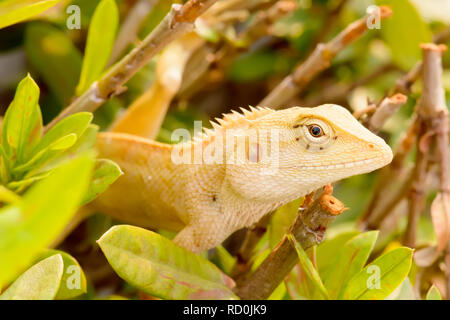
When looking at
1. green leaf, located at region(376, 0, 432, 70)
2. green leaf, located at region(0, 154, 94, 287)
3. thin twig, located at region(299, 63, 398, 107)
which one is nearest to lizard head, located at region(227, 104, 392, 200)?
green leaf, located at region(0, 154, 94, 287)

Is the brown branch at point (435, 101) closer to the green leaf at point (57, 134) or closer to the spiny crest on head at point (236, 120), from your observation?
the spiny crest on head at point (236, 120)

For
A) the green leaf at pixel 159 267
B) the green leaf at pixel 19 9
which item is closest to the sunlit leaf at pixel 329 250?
the green leaf at pixel 159 267

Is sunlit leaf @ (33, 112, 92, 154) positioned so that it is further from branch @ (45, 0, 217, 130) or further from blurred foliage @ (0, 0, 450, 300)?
branch @ (45, 0, 217, 130)

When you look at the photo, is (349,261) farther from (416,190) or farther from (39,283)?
(39,283)

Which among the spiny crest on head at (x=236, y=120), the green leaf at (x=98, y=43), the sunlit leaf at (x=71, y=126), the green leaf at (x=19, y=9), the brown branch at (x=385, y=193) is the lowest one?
the brown branch at (x=385, y=193)

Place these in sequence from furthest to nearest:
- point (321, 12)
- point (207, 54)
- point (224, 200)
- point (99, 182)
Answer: point (321, 12) < point (207, 54) < point (224, 200) < point (99, 182)
